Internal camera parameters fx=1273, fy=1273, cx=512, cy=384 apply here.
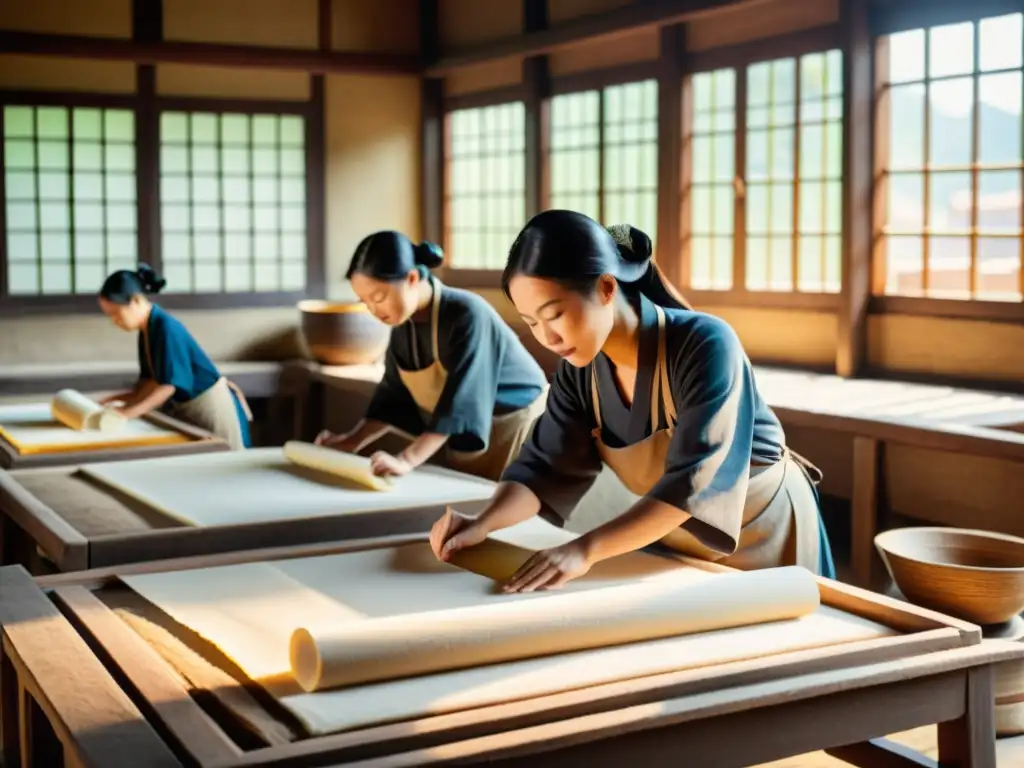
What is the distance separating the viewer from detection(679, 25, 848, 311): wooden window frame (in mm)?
5820

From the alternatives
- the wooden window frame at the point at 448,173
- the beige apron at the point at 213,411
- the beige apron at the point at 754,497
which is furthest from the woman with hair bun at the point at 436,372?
the wooden window frame at the point at 448,173

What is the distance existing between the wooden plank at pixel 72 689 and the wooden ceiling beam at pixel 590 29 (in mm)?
4753

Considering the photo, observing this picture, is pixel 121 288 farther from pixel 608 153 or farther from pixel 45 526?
pixel 608 153

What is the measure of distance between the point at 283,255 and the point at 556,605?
279 inches

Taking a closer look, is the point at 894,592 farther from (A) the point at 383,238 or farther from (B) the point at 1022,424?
(A) the point at 383,238

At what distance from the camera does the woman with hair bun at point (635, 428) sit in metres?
1.92

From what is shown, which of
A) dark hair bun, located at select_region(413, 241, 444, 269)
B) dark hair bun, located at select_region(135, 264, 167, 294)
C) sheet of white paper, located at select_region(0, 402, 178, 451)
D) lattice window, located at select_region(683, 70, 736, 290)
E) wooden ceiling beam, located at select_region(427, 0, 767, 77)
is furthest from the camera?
lattice window, located at select_region(683, 70, 736, 290)

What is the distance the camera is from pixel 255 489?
296 cm

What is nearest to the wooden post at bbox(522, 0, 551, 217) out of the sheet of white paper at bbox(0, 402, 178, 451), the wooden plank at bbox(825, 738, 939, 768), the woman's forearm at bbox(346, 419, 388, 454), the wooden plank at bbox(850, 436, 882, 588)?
the wooden plank at bbox(850, 436, 882, 588)

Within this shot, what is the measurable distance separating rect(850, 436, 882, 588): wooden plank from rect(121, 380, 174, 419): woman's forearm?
2493 mm

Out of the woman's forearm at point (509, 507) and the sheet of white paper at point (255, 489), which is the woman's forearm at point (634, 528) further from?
the sheet of white paper at point (255, 489)

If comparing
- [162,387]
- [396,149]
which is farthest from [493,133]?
[162,387]

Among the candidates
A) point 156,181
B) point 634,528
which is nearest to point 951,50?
point 634,528

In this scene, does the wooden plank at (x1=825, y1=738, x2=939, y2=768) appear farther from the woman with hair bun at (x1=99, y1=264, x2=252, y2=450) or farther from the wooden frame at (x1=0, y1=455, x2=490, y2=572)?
the woman with hair bun at (x1=99, y1=264, x2=252, y2=450)
